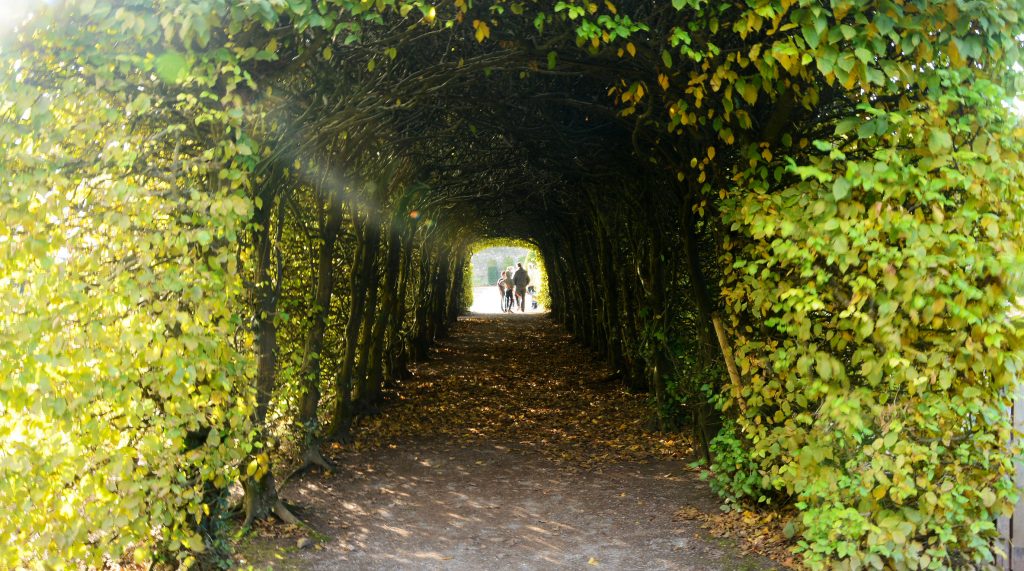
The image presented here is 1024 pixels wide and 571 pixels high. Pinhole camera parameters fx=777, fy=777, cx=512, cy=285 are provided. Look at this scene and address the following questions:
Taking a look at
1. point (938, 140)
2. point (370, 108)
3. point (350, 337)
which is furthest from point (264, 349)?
point (938, 140)

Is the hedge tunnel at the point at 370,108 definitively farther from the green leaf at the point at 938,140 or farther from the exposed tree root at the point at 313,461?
the exposed tree root at the point at 313,461

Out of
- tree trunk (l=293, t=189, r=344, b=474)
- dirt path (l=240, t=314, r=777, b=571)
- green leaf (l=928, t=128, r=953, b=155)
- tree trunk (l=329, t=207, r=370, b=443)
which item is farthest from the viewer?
tree trunk (l=329, t=207, r=370, b=443)

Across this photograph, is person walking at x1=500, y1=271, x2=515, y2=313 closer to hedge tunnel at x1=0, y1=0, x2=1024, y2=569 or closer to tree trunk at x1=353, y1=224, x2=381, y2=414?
tree trunk at x1=353, y1=224, x2=381, y2=414

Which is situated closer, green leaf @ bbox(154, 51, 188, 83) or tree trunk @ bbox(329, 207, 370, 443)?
green leaf @ bbox(154, 51, 188, 83)

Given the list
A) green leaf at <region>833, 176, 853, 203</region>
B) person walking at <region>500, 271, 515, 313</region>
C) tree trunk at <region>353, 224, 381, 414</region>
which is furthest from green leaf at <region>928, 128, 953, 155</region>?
person walking at <region>500, 271, 515, 313</region>

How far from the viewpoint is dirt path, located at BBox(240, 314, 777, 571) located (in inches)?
223

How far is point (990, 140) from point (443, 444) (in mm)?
7214

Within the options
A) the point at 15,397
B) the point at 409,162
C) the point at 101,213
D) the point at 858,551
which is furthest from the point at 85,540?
the point at 409,162

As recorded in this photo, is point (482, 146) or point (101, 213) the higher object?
point (482, 146)

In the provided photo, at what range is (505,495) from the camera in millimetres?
7375

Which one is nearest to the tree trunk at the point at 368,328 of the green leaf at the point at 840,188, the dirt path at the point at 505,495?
the dirt path at the point at 505,495

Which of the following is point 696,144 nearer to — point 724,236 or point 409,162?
point 724,236

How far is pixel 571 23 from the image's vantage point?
17.6ft

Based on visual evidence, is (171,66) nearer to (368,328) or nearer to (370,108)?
(370,108)
